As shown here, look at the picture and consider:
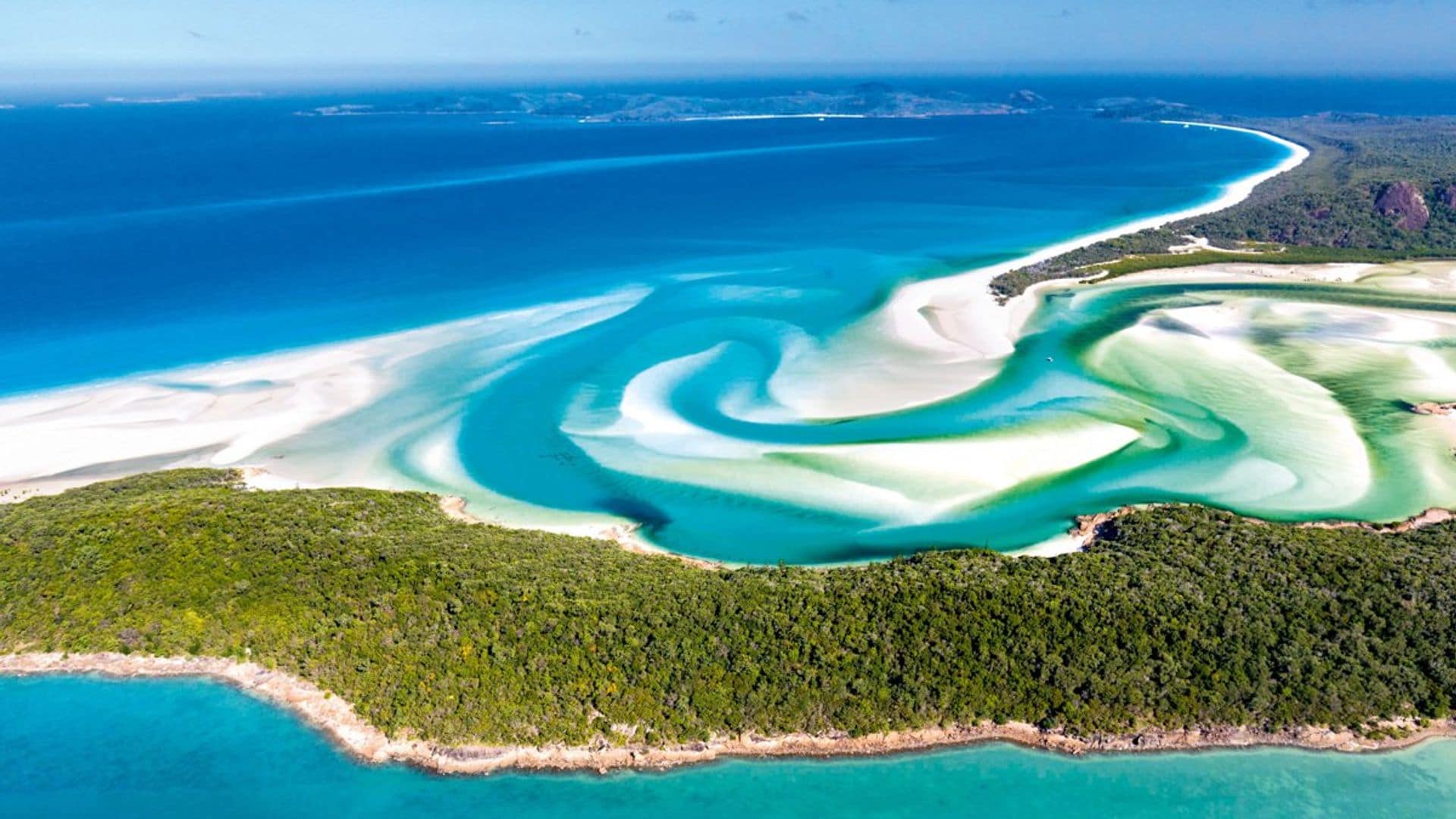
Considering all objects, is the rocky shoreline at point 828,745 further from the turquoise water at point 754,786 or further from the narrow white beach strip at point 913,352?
the narrow white beach strip at point 913,352

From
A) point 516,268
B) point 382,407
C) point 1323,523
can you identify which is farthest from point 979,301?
point 382,407

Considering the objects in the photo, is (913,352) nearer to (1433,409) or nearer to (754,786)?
(1433,409)

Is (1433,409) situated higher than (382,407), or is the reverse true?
(1433,409)

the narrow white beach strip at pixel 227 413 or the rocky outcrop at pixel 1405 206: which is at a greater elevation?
the rocky outcrop at pixel 1405 206

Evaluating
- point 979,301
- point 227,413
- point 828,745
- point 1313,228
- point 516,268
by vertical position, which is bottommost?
point 828,745

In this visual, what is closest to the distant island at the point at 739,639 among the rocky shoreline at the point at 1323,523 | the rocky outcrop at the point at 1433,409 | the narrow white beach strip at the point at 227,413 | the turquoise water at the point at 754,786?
the turquoise water at the point at 754,786

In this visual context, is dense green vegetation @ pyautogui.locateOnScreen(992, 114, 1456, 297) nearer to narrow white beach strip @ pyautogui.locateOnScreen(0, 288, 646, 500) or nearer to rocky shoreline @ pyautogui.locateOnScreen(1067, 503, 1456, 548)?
rocky shoreline @ pyautogui.locateOnScreen(1067, 503, 1456, 548)
